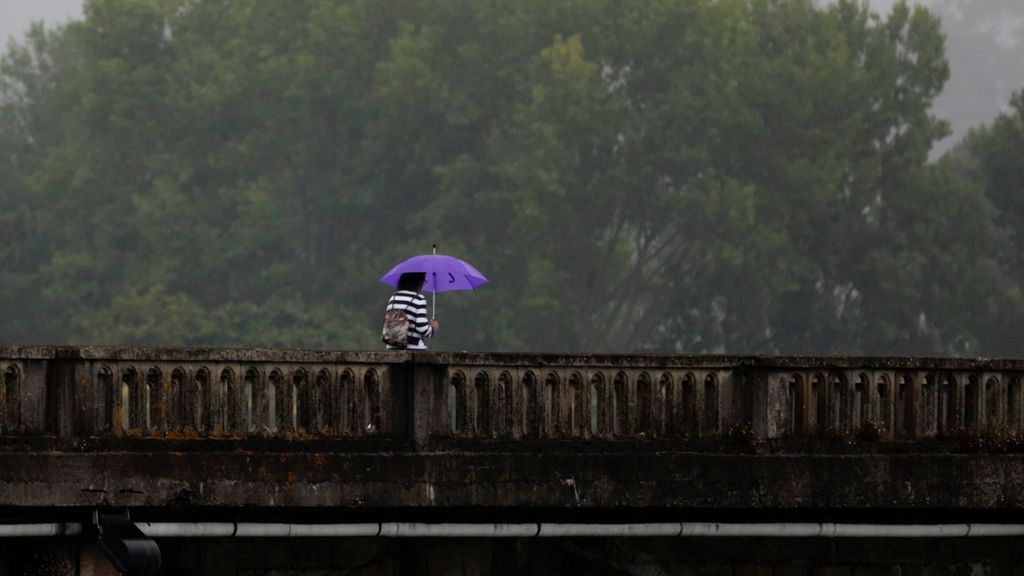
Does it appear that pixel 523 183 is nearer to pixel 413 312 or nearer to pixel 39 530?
pixel 413 312

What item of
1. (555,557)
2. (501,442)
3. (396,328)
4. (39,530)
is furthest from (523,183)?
(39,530)

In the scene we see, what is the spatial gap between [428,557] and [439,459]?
756 millimetres

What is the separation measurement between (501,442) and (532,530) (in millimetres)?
513

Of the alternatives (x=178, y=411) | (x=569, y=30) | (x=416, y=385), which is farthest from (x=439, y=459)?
(x=569, y=30)

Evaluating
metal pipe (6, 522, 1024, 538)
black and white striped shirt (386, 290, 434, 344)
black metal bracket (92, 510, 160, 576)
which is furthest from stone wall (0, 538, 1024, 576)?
black and white striped shirt (386, 290, 434, 344)

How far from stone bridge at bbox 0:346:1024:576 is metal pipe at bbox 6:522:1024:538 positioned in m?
0.02

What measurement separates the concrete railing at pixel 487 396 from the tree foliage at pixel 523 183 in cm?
4190

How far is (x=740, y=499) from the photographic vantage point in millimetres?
13500

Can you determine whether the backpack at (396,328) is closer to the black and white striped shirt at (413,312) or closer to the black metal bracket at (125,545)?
the black and white striped shirt at (413,312)

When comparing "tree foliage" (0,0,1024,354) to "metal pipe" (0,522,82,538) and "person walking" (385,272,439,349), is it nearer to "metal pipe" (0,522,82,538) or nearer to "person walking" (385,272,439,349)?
"person walking" (385,272,439,349)

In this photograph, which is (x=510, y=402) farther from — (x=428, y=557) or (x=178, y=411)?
(x=178, y=411)

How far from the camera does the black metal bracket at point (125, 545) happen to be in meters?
12.4

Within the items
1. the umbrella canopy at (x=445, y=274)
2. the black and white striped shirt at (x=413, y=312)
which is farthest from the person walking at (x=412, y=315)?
the umbrella canopy at (x=445, y=274)

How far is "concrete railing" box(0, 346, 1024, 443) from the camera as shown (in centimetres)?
1284
